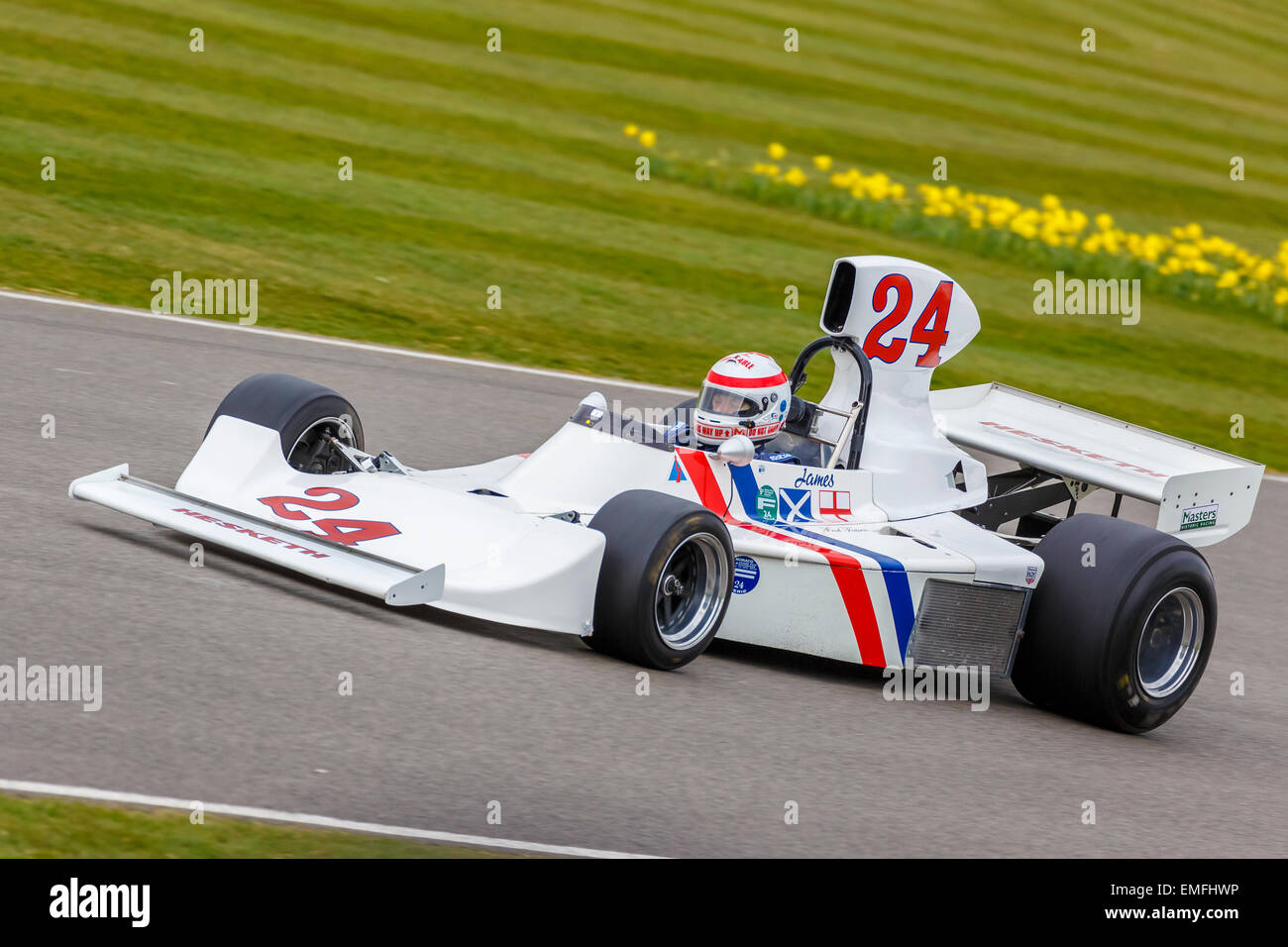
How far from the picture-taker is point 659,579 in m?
6.42

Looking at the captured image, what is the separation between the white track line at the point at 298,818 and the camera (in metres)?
4.89

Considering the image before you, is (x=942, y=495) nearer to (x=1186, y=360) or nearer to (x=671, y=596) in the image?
(x=671, y=596)

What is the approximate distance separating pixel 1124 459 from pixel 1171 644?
4.62 feet

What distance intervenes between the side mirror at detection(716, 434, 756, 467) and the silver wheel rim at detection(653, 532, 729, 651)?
0.59 metres

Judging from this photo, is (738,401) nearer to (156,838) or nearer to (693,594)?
(693,594)

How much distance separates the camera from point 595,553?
21.2ft

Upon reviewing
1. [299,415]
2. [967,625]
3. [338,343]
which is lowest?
[967,625]

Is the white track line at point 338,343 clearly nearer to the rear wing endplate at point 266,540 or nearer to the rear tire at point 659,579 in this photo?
the rear wing endplate at point 266,540

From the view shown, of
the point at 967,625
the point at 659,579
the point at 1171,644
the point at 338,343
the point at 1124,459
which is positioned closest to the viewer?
the point at 659,579

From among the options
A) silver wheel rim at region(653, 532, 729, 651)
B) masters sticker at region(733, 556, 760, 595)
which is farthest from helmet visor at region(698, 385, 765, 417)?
silver wheel rim at region(653, 532, 729, 651)

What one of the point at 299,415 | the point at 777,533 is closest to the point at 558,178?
the point at 299,415

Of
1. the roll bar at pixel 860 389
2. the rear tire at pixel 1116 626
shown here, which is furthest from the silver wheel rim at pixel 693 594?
the rear tire at pixel 1116 626

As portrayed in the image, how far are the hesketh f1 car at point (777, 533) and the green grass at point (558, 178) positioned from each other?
4.50 meters

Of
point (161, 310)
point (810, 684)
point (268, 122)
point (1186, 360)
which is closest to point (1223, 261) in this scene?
point (1186, 360)
